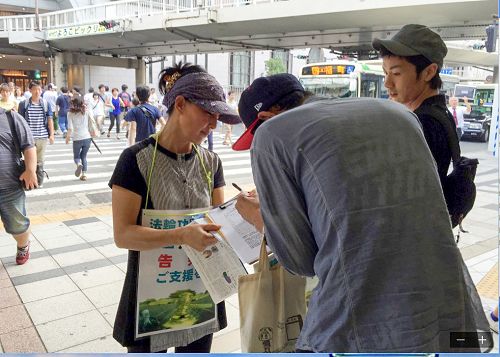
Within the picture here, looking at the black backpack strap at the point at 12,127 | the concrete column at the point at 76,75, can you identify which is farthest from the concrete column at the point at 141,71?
the black backpack strap at the point at 12,127

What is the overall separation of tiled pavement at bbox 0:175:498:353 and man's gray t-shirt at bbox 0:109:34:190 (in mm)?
764

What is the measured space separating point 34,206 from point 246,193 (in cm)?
533

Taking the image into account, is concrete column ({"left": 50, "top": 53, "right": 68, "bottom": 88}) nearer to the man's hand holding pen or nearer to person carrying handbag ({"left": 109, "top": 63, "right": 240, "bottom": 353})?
person carrying handbag ({"left": 109, "top": 63, "right": 240, "bottom": 353})

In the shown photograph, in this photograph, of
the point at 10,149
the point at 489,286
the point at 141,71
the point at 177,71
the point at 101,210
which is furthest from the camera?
the point at 141,71

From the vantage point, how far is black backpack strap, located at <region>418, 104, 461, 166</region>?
153 cm

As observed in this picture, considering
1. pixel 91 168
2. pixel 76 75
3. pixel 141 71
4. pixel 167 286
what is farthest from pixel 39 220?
pixel 141 71

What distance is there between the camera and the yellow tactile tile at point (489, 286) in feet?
8.59

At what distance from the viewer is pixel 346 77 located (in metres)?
10.7

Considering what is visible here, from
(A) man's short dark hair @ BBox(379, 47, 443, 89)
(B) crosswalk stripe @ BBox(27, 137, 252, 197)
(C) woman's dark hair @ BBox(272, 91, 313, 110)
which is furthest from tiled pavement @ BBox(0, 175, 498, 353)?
(B) crosswalk stripe @ BBox(27, 137, 252, 197)

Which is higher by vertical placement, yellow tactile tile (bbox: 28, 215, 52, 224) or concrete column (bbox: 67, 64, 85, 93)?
concrete column (bbox: 67, 64, 85, 93)

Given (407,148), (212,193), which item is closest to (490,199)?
(212,193)

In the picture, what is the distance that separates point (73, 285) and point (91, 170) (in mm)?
5277

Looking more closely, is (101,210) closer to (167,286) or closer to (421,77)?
(167,286)

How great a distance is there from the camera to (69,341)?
255 cm
